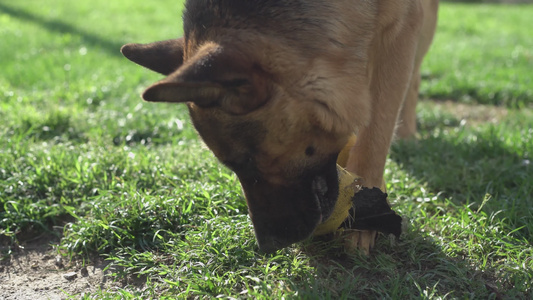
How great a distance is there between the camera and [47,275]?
308 centimetres

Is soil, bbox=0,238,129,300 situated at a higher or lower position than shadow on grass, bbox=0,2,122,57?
lower

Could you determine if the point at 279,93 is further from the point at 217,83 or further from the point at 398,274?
the point at 398,274

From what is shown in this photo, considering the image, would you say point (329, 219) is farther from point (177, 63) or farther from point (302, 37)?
point (177, 63)

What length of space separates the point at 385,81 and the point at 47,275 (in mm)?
2268

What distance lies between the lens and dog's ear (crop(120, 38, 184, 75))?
2992 mm

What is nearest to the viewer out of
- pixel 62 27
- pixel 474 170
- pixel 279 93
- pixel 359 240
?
pixel 279 93

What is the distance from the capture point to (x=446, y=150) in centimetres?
440

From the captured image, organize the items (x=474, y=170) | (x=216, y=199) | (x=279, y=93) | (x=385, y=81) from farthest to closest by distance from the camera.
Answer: (x=474, y=170)
(x=216, y=199)
(x=385, y=81)
(x=279, y=93)

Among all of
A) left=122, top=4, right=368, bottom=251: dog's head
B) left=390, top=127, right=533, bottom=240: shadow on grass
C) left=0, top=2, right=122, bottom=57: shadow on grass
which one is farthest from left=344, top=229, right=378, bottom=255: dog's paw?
left=0, top=2, right=122, bottom=57: shadow on grass

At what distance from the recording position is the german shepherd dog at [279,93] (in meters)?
2.54

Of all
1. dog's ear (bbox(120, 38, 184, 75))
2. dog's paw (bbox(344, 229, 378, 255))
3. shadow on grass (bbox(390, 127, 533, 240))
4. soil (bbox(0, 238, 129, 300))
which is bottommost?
soil (bbox(0, 238, 129, 300))

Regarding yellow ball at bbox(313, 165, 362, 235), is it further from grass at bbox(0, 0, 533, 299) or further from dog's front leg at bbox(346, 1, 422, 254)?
dog's front leg at bbox(346, 1, 422, 254)

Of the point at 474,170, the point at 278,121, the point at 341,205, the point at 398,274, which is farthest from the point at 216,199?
the point at 474,170

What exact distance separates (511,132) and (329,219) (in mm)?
2662
